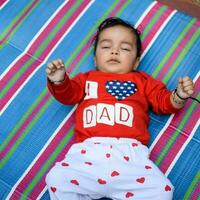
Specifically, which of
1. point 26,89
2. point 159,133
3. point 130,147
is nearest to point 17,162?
point 26,89

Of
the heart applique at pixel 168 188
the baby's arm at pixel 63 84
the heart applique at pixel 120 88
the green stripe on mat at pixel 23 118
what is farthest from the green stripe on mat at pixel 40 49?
the heart applique at pixel 168 188

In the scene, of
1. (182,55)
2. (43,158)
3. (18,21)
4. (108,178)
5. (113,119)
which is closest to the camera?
(108,178)

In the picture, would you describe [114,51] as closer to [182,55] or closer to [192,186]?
[182,55]

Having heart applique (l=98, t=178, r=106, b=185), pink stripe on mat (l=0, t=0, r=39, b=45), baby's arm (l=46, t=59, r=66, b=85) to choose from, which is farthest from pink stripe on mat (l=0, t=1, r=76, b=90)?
heart applique (l=98, t=178, r=106, b=185)

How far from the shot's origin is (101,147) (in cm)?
126

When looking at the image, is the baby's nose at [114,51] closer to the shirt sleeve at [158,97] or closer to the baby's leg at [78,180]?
the shirt sleeve at [158,97]

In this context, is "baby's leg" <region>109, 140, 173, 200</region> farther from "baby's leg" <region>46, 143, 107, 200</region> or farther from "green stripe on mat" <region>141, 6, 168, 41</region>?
"green stripe on mat" <region>141, 6, 168, 41</region>

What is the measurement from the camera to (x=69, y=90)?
136 cm

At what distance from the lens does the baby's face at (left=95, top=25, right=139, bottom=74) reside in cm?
142

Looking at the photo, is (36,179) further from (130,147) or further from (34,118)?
(130,147)

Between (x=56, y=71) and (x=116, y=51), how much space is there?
0.26 meters

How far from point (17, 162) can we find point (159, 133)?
0.53 meters

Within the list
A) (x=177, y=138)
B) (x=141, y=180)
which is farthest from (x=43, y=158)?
(x=177, y=138)

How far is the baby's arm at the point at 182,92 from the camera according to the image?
125cm
